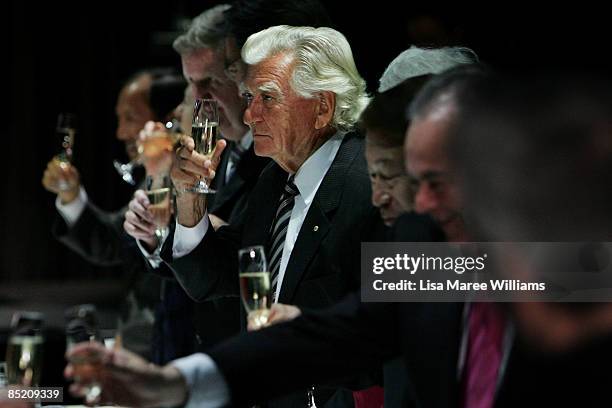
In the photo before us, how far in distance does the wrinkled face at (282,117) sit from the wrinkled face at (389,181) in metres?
0.66

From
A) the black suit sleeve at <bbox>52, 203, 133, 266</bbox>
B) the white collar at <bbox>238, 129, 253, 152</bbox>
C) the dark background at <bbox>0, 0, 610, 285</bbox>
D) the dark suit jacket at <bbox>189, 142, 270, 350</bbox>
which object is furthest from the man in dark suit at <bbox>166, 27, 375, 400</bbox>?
the dark background at <bbox>0, 0, 610, 285</bbox>

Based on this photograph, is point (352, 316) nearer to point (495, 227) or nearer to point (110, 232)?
point (495, 227)

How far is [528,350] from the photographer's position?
6.07 ft

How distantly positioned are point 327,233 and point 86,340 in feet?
2.91

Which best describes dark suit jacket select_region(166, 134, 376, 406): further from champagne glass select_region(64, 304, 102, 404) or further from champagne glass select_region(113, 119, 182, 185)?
champagne glass select_region(64, 304, 102, 404)

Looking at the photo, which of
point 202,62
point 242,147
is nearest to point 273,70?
point 242,147

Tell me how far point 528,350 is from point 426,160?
1.47 feet

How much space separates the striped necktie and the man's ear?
170 mm

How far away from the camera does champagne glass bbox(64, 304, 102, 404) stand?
6.59 ft

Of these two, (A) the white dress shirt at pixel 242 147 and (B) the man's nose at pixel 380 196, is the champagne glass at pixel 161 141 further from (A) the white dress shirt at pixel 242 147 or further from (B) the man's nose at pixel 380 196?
(B) the man's nose at pixel 380 196

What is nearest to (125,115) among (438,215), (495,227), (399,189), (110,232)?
(110,232)

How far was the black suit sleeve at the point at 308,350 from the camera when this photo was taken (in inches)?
88.7

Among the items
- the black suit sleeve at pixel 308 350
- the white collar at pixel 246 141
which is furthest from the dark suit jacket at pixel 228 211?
the black suit sleeve at pixel 308 350

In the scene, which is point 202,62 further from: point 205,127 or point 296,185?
point 296,185
